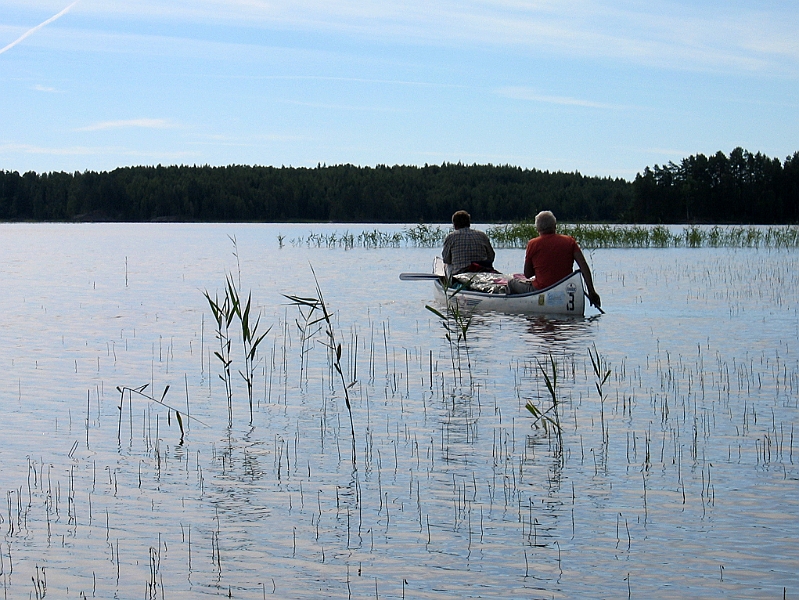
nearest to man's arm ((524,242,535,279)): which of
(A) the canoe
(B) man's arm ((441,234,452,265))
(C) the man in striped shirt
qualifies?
(A) the canoe

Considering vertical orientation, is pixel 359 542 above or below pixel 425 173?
below

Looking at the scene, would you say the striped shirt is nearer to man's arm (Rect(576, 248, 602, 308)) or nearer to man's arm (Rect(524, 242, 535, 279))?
man's arm (Rect(524, 242, 535, 279))

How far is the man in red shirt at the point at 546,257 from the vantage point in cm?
1705

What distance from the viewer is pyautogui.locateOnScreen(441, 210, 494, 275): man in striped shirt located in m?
→ 18.7

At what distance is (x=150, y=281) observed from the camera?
94.2 feet

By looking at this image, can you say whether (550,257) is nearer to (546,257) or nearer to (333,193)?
(546,257)

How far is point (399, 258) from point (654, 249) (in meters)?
15.1

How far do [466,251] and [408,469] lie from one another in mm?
11363

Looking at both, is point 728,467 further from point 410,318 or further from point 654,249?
point 654,249

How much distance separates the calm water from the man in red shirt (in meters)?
1.49

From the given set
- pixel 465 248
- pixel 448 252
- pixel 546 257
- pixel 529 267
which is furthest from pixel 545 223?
pixel 448 252

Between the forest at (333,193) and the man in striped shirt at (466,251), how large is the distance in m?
95.1

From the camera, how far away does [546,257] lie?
1725 cm

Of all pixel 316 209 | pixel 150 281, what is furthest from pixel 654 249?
pixel 316 209
